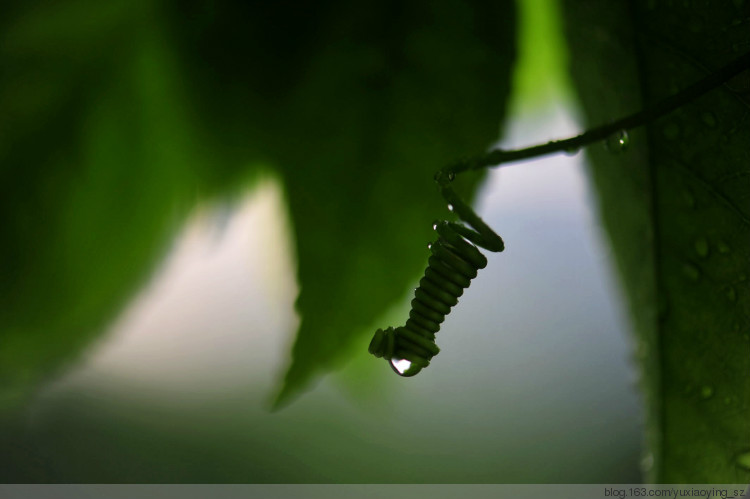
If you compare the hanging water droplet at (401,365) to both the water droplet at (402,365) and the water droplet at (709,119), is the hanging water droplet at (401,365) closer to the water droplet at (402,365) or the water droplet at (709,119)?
the water droplet at (402,365)

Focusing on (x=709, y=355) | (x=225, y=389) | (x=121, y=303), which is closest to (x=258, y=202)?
(x=121, y=303)

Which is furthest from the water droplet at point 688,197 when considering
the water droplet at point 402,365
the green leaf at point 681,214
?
the water droplet at point 402,365

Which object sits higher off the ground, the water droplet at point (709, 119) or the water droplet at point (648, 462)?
the water droplet at point (709, 119)

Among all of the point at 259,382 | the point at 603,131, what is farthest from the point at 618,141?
the point at 259,382

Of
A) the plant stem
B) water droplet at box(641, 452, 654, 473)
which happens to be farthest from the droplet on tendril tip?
water droplet at box(641, 452, 654, 473)

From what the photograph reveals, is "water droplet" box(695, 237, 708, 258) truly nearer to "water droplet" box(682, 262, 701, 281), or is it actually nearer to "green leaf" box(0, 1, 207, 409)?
"water droplet" box(682, 262, 701, 281)

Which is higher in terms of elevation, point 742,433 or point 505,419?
point 505,419

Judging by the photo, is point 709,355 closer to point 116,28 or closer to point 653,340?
point 653,340
